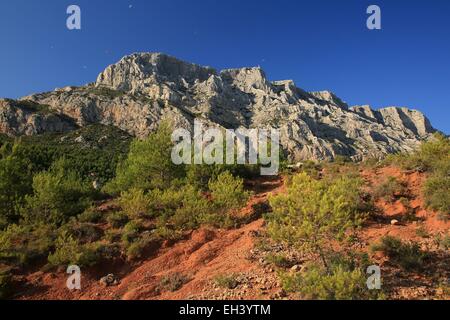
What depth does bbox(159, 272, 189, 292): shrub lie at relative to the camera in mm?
12555

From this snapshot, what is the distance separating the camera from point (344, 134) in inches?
6038

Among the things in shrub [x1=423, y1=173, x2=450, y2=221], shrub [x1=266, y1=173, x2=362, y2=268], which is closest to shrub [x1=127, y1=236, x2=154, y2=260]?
shrub [x1=266, y1=173, x2=362, y2=268]

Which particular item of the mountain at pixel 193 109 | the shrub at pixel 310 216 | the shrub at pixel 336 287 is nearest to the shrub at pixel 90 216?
the shrub at pixel 310 216

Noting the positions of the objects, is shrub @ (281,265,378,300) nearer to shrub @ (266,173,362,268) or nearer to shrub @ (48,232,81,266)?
shrub @ (266,173,362,268)

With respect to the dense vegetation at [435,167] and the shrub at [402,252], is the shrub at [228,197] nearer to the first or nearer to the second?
the shrub at [402,252]

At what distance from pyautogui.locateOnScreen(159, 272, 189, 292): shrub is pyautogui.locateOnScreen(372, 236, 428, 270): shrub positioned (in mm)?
7306

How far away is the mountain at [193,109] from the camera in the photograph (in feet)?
381

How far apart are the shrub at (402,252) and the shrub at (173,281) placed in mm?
7306

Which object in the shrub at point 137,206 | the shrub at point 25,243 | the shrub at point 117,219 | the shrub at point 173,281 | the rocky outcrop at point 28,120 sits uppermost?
the rocky outcrop at point 28,120

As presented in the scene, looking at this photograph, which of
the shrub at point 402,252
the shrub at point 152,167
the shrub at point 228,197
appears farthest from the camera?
the shrub at point 152,167

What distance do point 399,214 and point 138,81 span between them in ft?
489

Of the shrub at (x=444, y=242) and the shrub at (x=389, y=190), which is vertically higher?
the shrub at (x=389, y=190)
